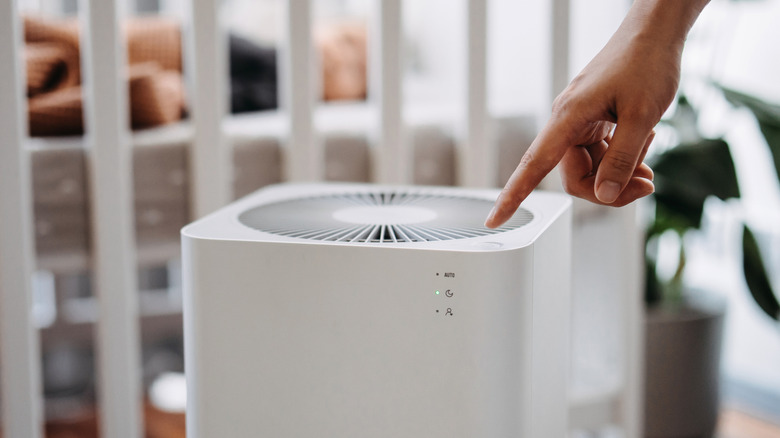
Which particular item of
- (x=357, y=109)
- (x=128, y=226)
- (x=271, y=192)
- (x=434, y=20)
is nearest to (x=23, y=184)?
(x=128, y=226)

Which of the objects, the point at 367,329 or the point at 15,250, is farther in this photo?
the point at 15,250

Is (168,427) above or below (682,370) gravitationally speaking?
below

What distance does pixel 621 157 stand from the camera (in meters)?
0.61

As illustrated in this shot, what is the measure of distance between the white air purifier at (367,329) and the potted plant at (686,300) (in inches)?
29.4

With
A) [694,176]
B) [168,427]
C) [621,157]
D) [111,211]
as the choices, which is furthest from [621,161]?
[168,427]

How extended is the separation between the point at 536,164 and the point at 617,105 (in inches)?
3.0

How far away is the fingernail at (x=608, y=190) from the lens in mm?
623

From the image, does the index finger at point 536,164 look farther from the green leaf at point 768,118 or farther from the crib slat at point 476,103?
the green leaf at point 768,118

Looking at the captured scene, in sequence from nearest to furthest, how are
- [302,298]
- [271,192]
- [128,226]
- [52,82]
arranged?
1. [302,298]
2. [271,192]
3. [128,226]
4. [52,82]

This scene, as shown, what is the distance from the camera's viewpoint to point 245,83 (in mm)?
1623

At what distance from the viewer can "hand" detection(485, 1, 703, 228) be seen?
2.00 ft

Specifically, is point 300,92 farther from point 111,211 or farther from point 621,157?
point 621,157

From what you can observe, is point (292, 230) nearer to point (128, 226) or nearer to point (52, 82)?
point (128, 226)

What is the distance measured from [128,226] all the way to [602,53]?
67 centimetres
